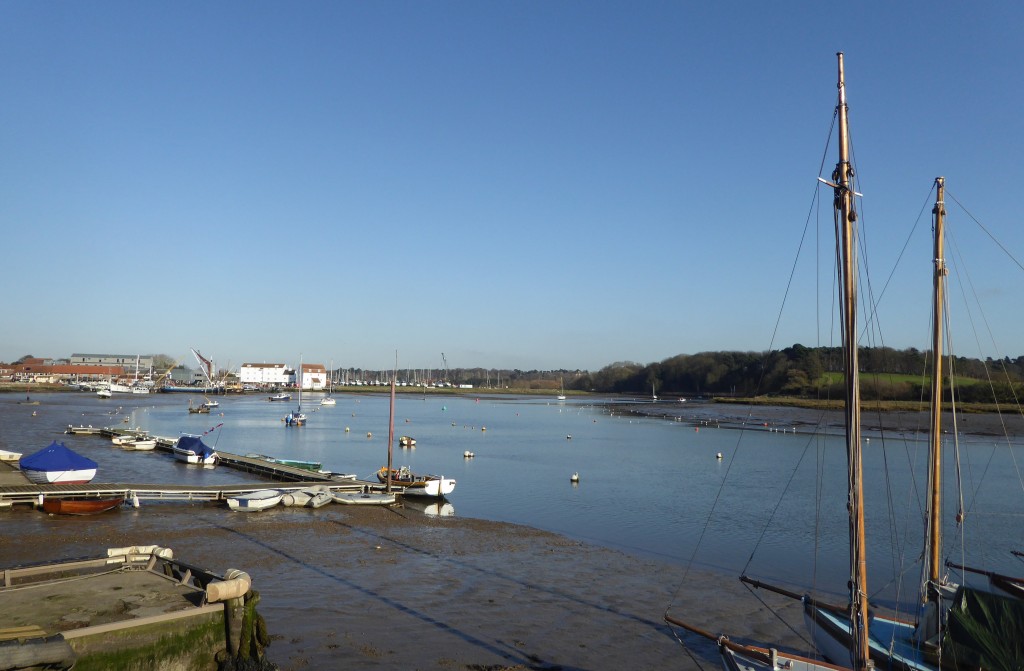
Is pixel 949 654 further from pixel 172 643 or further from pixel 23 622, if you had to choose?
pixel 23 622

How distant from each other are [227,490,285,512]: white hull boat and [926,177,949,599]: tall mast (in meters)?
25.4

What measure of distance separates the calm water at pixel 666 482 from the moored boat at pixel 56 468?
4.80m

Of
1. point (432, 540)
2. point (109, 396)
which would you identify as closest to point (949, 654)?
point (432, 540)

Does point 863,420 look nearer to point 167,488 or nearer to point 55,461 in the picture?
point 167,488

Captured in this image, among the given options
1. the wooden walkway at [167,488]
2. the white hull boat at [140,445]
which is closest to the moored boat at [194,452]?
the white hull boat at [140,445]

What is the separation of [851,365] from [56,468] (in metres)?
33.5

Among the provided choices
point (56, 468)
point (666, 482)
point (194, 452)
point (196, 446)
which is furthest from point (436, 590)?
point (196, 446)

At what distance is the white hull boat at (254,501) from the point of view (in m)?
30.5

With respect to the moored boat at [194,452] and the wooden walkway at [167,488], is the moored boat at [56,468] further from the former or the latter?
the moored boat at [194,452]

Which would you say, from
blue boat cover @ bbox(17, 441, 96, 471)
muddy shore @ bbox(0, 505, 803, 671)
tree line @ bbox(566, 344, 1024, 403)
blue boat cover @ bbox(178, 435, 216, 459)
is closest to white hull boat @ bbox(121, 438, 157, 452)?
blue boat cover @ bbox(178, 435, 216, 459)

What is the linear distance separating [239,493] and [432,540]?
11561 mm

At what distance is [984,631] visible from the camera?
40.6 feet

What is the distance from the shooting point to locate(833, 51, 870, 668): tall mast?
449 inches

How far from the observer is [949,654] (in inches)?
500
